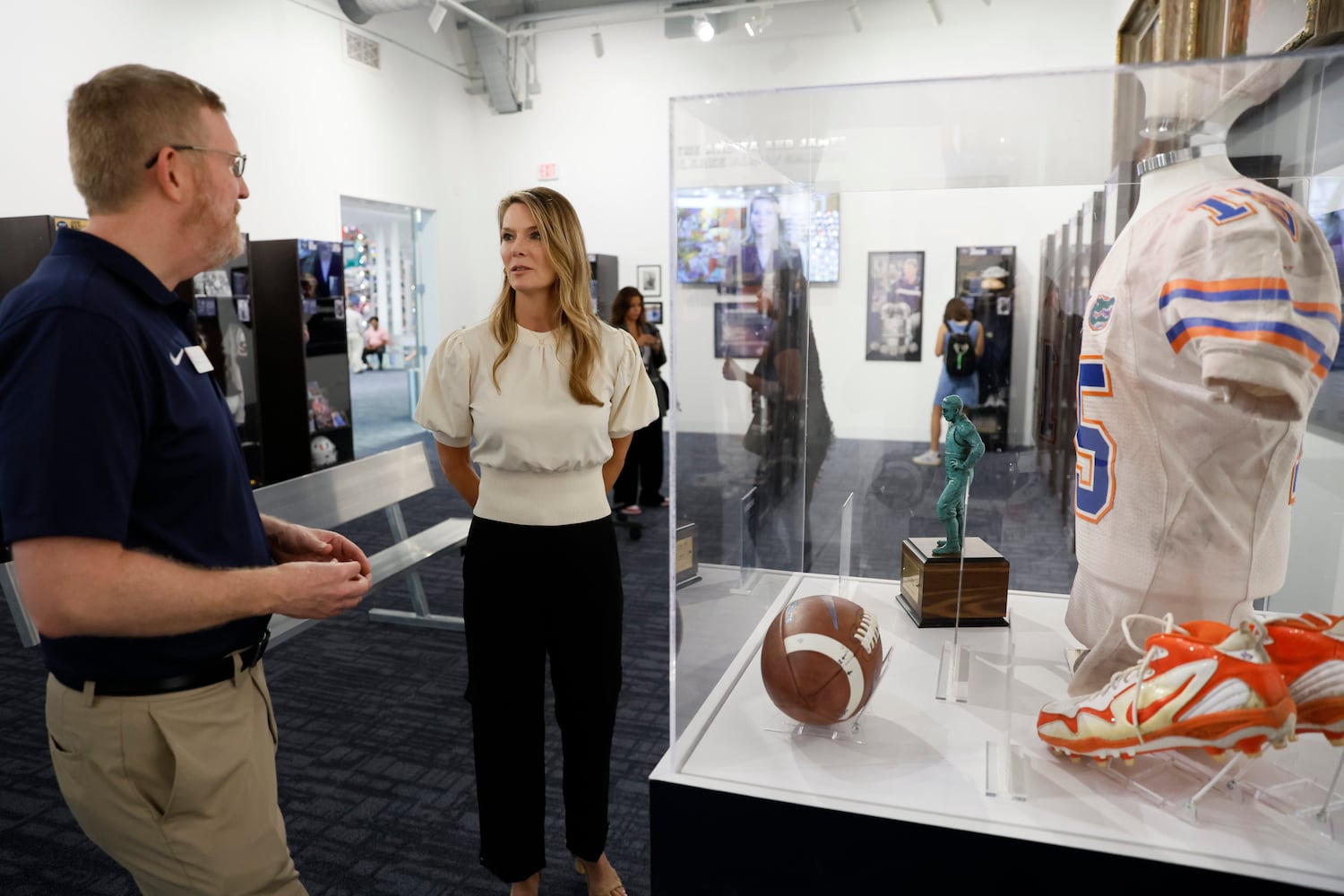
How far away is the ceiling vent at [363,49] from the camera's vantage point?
8.36 m

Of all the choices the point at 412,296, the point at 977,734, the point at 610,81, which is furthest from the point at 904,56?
the point at 977,734

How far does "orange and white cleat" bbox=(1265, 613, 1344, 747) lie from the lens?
1214 mm

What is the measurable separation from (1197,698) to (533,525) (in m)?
1.26

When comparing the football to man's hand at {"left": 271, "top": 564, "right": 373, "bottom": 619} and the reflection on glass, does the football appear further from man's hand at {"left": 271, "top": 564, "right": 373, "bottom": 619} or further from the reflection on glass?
man's hand at {"left": 271, "top": 564, "right": 373, "bottom": 619}

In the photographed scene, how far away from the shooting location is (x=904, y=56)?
8453mm

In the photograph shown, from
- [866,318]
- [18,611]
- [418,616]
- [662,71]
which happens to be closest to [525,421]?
[866,318]

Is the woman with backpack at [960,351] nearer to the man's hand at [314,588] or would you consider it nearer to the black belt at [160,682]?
the man's hand at [314,588]

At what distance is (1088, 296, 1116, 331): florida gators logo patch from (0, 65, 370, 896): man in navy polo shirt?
48.3 inches

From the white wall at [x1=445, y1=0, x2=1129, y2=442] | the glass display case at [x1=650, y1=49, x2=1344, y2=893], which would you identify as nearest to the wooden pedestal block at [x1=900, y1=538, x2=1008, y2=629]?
the glass display case at [x1=650, y1=49, x2=1344, y2=893]

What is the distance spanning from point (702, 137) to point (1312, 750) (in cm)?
136

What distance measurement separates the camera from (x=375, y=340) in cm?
1043

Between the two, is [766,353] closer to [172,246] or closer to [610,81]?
[172,246]

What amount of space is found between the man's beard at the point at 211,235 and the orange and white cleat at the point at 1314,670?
165 cm

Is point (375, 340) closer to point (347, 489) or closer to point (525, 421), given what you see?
point (347, 489)
